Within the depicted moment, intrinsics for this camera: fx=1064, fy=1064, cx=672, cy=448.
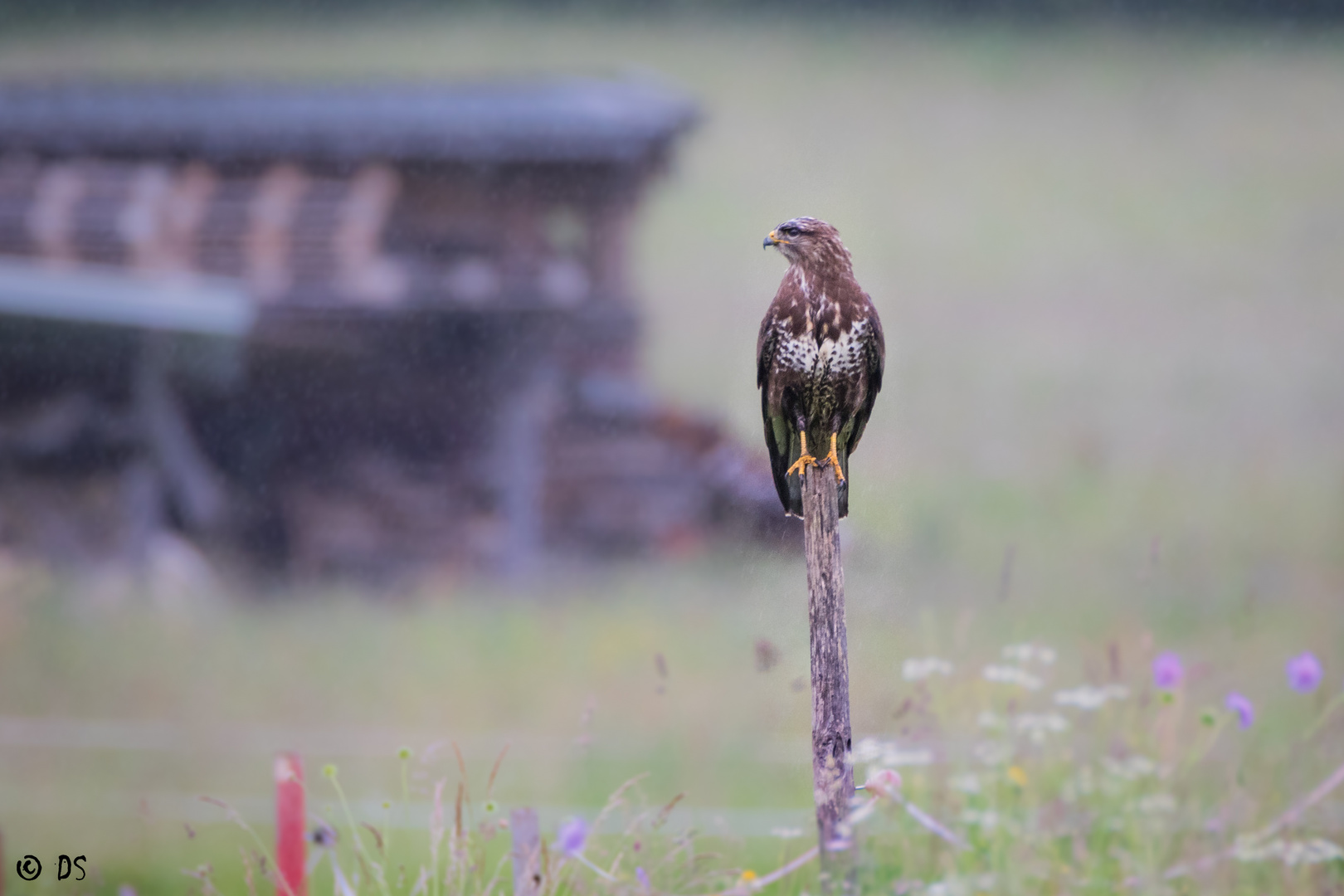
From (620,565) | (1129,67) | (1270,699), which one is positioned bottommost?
(1270,699)

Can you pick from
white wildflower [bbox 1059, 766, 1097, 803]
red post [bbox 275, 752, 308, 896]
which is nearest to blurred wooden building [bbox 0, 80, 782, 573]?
white wildflower [bbox 1059, 766, 1097, 803]

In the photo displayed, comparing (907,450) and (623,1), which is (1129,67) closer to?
(623,1)

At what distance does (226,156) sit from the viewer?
14.0 ft

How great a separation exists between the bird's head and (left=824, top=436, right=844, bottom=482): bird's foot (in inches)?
8.8

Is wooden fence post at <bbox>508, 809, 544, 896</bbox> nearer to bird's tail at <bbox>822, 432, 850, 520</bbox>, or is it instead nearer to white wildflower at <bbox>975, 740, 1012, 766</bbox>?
bird's tail at <bbox>822, 432, 850, 520</bbox>

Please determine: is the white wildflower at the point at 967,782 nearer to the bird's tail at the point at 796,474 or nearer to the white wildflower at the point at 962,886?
the white wildflower at the point at 962,886

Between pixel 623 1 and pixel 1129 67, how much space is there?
197cm

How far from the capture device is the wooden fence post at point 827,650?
124cm

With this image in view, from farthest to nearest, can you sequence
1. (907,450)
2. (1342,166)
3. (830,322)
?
1. (1342,166)
2. (907,450)
3. (830,322)

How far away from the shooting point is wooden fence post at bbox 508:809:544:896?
1.56 m

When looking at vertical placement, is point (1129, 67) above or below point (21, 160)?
above

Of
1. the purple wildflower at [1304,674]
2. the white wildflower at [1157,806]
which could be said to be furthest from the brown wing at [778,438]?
the purple wildflower at [1304,674]

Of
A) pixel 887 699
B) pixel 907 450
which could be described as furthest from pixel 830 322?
pixel 887 699

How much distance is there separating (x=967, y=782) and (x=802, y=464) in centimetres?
84
